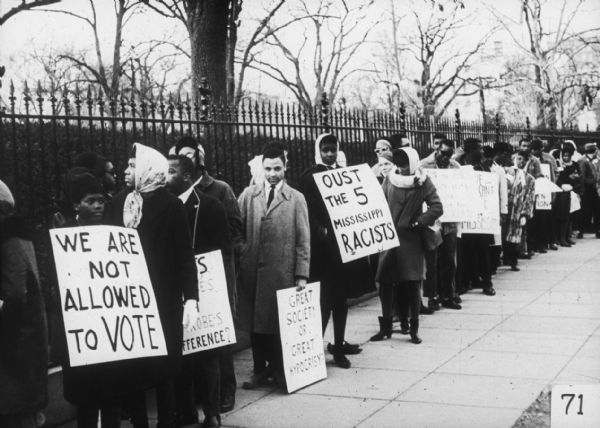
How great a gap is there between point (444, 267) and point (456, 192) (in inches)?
37.3

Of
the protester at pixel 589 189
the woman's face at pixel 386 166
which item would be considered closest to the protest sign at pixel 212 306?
the woman's face at pixel 386 166

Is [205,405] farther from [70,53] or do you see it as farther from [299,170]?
[70,53]

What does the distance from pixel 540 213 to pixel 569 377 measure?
364 inches

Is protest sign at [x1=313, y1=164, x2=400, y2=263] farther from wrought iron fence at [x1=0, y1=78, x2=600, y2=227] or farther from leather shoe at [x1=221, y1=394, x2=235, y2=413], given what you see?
leather shoe at [x1=221, y1=394, x2=235, y2=413]

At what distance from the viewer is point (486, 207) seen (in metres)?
11.3

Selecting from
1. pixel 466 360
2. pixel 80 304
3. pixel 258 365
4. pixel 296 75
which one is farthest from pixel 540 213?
pixel 296 75

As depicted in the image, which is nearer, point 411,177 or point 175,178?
point 175,178

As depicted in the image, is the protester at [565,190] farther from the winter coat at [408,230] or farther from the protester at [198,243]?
the protester at [198,243]

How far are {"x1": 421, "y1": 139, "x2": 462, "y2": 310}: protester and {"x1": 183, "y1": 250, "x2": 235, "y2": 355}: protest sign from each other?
455 cm

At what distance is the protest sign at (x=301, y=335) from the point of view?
696 cm

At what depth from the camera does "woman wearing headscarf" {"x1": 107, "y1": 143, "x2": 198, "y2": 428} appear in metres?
5.27

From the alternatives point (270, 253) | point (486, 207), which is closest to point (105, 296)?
point (270, 253)

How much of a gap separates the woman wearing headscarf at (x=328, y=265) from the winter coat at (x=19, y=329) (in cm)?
343

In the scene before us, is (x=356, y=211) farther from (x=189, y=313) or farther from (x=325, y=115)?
(x=189, y=313)
